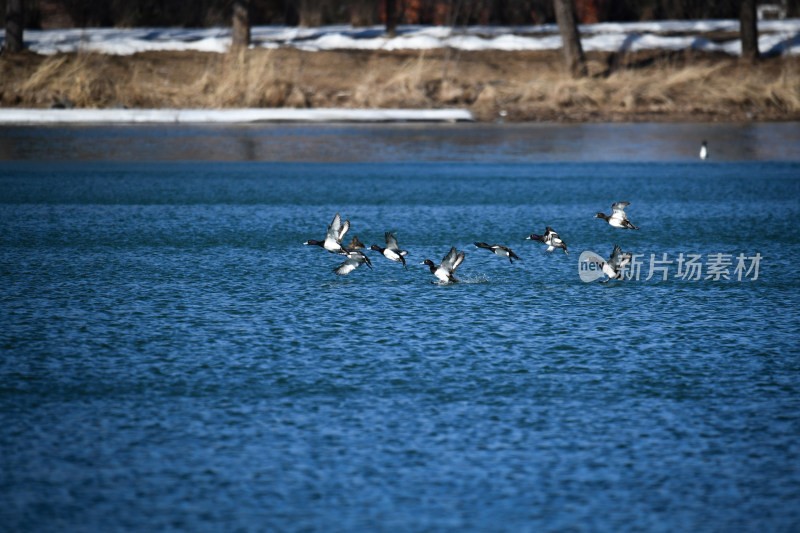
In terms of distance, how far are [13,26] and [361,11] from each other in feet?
54.6

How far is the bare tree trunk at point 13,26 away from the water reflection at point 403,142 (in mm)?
9679

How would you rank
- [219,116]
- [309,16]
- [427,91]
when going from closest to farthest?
[219,116] → [427,91] → [309,16]

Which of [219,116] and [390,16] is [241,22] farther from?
[390,16]

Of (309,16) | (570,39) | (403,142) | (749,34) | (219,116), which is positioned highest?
(309,16)

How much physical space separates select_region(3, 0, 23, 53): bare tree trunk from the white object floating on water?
8077mm

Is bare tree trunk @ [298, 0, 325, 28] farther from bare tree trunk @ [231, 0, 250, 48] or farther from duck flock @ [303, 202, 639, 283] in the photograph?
duck flock @ [303, 202, 639, 283]

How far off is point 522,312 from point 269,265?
249 centimetres

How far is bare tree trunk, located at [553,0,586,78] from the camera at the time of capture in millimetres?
27078

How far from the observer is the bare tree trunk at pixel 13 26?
2909 centimetres

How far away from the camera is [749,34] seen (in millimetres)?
29469

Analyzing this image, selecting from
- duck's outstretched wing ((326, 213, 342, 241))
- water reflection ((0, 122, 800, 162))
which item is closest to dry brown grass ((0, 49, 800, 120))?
water reflection ((0, 122, 800, 162))

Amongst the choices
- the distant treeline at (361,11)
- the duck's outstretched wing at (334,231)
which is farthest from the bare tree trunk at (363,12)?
the duck's outstretched wing at (334,231)

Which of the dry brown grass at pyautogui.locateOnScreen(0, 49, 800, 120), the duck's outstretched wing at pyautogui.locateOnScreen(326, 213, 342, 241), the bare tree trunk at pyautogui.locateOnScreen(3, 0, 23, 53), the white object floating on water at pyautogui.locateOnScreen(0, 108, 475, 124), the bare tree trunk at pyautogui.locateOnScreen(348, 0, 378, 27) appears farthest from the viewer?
the bare tree trunk at pyautogui.locateOnScreen(348, 0, 378, 27)

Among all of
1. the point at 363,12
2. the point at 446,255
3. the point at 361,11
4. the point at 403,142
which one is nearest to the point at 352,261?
the point at 446,255
